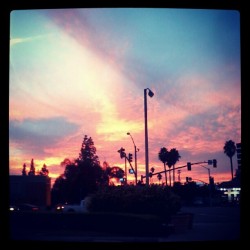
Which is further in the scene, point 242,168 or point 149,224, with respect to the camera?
point 149,224

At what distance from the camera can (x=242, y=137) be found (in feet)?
22.6

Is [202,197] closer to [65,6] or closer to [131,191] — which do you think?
[131,191]

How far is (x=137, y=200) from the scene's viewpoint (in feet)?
45.9

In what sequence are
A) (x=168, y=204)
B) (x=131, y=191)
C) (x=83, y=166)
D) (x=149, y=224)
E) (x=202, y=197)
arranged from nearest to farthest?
(x=149, y=224), (x=168, y=204), (x=131, y=191), (x=83, y=166), (x=202, y=197)

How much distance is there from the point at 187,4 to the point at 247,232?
423cm

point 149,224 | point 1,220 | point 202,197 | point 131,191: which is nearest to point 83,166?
point 131,191

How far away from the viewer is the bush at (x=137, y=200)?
13.2 m

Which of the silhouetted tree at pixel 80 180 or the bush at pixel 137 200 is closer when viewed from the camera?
the bush at pixel 137 200

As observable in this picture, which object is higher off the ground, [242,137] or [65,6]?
[65,6]

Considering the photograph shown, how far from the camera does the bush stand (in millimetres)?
13172

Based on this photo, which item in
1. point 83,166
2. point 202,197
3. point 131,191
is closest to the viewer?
point 131,191

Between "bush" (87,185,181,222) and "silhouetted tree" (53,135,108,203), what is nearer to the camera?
"bush" (87,185,181,222)

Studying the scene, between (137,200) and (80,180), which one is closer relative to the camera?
(137,200)

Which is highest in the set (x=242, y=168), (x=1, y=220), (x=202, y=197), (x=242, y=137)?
(x=242, y=137)
